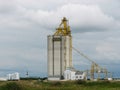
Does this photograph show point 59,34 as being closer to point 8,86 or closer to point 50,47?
point 50,47

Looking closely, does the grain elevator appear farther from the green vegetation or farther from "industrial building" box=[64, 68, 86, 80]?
the green vegetation

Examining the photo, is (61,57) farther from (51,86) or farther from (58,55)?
(51,86)

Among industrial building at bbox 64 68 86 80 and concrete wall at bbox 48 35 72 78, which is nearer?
industrial building at bbox 64 68 86 80

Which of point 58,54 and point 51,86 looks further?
point 58,54

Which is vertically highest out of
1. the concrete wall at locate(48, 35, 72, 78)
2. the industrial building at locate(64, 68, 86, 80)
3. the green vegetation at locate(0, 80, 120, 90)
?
the concrete wall at locate(48, 35, 72, 78)

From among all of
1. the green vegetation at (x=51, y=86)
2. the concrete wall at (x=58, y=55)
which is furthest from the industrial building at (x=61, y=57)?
the green vegetation at (x=51, y=86)

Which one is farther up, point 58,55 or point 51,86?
point 58,55

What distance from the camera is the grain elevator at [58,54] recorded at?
145m

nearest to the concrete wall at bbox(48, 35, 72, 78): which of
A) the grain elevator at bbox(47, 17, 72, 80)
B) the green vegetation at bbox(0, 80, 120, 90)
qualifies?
the grain elevator at bbox(47, 17, 72, 80)

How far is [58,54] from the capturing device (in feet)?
477

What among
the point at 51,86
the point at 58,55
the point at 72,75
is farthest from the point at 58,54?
the point at 51,86

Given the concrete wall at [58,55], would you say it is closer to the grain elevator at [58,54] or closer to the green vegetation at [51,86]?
the grain elevator at [58,54]

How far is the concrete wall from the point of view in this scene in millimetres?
144750

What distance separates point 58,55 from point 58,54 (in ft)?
1.16
